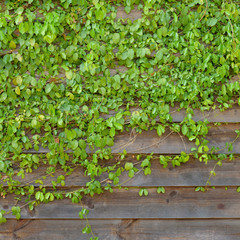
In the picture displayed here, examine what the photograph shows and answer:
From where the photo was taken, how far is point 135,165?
182cm

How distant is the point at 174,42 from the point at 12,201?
1.34m

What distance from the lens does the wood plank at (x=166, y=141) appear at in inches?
70.8

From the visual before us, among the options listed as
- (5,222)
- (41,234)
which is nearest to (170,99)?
(41,234)

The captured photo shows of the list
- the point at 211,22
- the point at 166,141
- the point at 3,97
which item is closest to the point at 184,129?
the point at 166,141

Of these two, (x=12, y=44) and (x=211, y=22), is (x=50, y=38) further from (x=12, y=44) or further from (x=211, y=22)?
(x=211, y=22)

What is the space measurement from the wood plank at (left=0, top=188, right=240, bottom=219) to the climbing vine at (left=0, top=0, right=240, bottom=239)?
7cm

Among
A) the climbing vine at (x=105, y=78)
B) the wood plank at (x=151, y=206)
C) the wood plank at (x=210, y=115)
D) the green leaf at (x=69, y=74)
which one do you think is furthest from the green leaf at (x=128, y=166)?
the green leaf at (x=69, y=74)

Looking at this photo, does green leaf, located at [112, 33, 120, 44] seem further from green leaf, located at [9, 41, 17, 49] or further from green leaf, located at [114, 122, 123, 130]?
green leaf, located at [9, 41, 17, 49]

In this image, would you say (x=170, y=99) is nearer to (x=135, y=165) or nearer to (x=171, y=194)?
(x=135, y=165)

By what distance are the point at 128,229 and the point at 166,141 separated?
58cm

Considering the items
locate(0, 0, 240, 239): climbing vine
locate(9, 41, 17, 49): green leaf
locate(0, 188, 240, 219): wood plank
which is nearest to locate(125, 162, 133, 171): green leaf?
locate(0, 0, 240, 239): climbing vine

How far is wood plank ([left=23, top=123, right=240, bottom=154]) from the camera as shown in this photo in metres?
1.80

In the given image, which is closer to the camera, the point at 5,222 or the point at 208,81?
the point at 208,81

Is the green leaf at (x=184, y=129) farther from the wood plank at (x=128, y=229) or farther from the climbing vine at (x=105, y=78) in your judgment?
the wood plank at (x=128, y=229)
